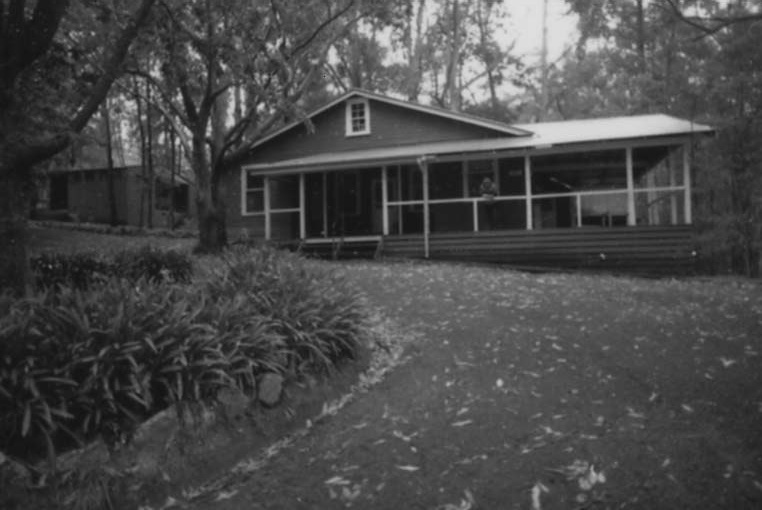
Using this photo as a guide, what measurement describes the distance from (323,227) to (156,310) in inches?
575

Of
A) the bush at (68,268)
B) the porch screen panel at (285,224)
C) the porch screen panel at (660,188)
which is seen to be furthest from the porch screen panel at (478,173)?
the bush at (68,268)

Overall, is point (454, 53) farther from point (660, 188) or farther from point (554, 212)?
point (660, 188)

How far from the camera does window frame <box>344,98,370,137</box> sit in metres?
19.4

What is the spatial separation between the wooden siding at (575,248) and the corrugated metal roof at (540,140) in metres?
2.42

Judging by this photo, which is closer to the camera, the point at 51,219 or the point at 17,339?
the point at 17,339

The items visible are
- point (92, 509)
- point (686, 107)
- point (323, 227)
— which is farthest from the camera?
point (323, 227)

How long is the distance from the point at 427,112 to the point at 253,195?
710 centimetres

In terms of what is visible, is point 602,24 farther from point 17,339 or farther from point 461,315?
point 17,339

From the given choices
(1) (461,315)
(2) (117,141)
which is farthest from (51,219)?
(1) (461,315)

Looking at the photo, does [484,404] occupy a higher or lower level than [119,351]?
lower

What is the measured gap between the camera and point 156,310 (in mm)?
4402

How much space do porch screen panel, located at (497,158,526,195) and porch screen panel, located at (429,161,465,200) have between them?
1286 millimetres

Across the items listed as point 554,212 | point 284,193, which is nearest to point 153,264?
point 284,193

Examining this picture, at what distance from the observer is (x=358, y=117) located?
19625mm
